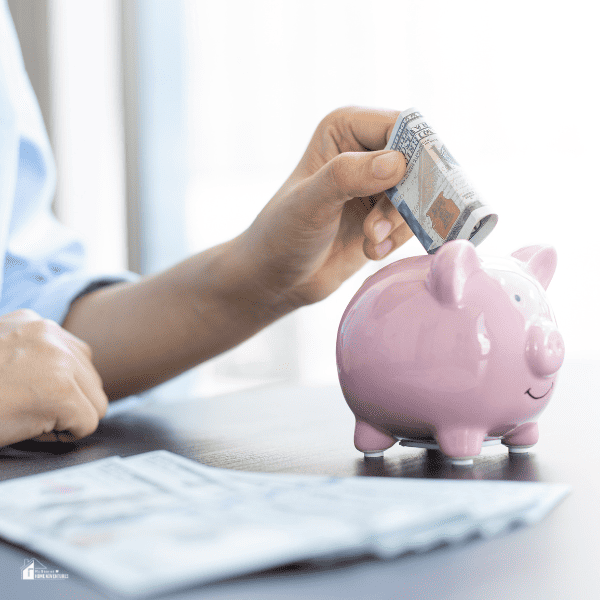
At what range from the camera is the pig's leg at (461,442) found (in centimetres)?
46

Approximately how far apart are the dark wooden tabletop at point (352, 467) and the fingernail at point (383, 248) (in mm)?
169

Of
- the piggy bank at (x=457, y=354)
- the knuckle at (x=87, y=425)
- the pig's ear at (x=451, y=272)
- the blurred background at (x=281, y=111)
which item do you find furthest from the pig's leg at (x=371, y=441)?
the blurred background at (x=281, y=111)

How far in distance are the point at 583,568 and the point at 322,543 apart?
11cm

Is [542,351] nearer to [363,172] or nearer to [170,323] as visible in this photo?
[363,172]

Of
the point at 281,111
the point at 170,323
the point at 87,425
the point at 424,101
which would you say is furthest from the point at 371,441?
the point at 281,111

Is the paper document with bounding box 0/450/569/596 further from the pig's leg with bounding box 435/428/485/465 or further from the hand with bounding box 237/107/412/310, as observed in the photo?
the hand with bounding box 237/107/412/310

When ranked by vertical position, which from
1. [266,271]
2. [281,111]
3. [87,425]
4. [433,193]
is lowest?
[87,425]

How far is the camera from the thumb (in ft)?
1.84

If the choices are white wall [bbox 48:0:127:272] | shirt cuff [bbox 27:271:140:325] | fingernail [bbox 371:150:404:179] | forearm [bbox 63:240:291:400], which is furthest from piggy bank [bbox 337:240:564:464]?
white wall [bbox 48:0:127:272]

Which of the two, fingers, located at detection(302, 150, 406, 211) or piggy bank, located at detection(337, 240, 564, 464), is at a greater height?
fingers, located at detection(302, 150, 406, 211)

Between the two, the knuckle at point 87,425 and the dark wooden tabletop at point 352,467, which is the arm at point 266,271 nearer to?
the dark wooden tabletop at point 352,467

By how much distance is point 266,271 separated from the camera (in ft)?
2.47

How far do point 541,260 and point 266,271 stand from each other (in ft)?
1.02

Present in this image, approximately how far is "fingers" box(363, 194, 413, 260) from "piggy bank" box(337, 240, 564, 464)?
5.7 inches
